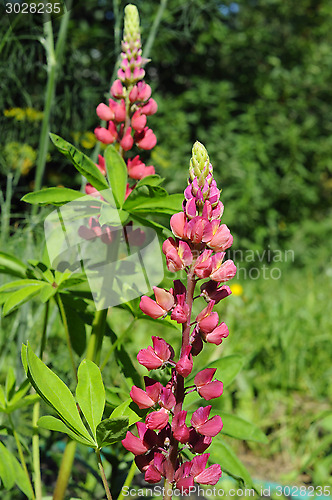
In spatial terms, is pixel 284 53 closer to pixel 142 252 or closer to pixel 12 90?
pixel 12 90

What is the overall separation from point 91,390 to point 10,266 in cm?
33

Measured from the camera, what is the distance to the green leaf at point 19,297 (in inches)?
29.3

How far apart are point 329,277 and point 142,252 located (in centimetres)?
312

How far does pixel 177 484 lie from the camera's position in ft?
1.98

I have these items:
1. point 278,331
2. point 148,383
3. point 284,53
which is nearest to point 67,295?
point 148,383

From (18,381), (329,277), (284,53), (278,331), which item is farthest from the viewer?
(284,53)

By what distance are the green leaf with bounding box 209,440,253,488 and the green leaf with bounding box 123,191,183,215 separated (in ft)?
1.34

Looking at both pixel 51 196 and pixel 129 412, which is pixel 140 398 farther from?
pixel 51 196

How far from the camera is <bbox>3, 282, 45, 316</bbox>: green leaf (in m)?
0.75

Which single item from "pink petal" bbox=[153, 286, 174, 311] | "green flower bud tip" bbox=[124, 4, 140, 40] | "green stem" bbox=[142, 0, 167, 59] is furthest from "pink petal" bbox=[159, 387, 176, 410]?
"green stem" bbox=[142, 0, 167, 59]

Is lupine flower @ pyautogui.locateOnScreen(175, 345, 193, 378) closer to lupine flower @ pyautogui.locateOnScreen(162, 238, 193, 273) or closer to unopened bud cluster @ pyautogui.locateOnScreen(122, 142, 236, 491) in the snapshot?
unopened bud cluster @ pyautogui.locateOnScreen(122, 142, 236, 491)

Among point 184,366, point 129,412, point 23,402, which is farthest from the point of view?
point 23,402

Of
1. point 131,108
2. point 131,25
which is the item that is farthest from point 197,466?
point 131,25

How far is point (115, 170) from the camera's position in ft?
2.49
